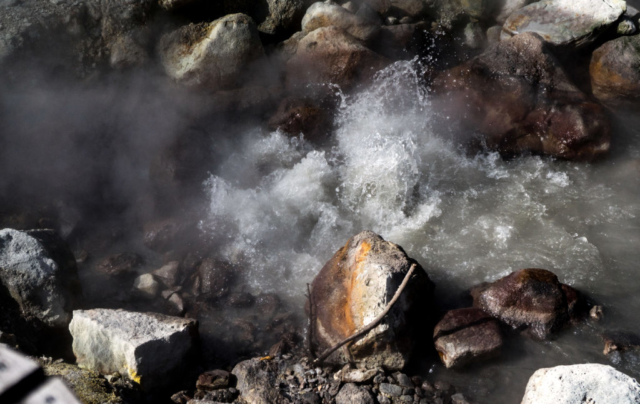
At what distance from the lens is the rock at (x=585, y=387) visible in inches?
119

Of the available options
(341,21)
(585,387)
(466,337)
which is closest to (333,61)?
(341,21)

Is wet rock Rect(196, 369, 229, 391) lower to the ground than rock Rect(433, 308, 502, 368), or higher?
higher

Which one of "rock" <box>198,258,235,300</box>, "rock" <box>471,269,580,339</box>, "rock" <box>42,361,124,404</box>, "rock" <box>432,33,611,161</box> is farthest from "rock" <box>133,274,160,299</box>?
"rock" <box>432,33,611,161</box>

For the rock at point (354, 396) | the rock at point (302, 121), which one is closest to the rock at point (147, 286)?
the rock at point (354, 396)

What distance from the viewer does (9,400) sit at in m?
0.81

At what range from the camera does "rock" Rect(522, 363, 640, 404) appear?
303cm

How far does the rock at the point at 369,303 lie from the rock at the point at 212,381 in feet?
2.61

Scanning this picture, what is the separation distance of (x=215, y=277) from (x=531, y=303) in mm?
3027

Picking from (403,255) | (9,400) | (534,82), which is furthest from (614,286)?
(9,400)

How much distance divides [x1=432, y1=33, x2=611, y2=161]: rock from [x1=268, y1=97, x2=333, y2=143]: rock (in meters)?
1.68

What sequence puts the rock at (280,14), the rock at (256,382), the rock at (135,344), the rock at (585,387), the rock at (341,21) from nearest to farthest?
the rock at (585,387) < the rock at (135,344) < the rock at (256,382) < the rock at (341,21) < the rock at (280,14)

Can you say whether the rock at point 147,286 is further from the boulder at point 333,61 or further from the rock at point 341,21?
the rock at point 341,21

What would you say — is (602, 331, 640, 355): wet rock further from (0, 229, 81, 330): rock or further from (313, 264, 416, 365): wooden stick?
(0, 229, 81, 330): rock

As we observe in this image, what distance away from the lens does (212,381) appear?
3688mm
